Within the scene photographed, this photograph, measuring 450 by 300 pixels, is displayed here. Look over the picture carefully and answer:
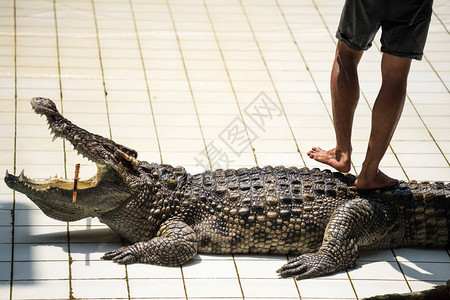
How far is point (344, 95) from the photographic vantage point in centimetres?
577

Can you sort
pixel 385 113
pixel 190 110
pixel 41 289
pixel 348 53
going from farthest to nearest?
pixel 190 110 < pixel 348 53 < pixel 385 113 < pixel 41 289

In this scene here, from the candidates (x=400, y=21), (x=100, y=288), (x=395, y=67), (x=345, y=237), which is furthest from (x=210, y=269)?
(x=400, y=21)

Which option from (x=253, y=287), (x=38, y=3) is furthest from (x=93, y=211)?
(x=38, y=3)

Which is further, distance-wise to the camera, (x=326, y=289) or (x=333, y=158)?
(x=333, y=158)

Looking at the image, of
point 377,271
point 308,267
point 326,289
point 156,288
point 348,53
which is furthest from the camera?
A: point 348,53

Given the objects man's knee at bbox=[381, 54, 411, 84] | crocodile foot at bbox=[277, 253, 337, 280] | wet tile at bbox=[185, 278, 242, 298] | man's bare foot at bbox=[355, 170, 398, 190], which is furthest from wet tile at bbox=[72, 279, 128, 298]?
man's knee at bbox=[381, 54, 411, 84]

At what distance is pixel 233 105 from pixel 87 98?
4.44ft

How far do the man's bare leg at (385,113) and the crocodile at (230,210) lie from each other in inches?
3.9

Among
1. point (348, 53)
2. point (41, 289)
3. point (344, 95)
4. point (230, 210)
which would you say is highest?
point (348, 53)

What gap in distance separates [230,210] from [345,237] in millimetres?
774

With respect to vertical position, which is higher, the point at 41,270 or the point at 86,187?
the point at 86,187

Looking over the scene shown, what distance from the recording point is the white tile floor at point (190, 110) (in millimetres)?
4938

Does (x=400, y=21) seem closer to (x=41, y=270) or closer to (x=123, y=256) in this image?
(x=123, y=256)

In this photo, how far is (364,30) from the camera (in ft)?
17.8
